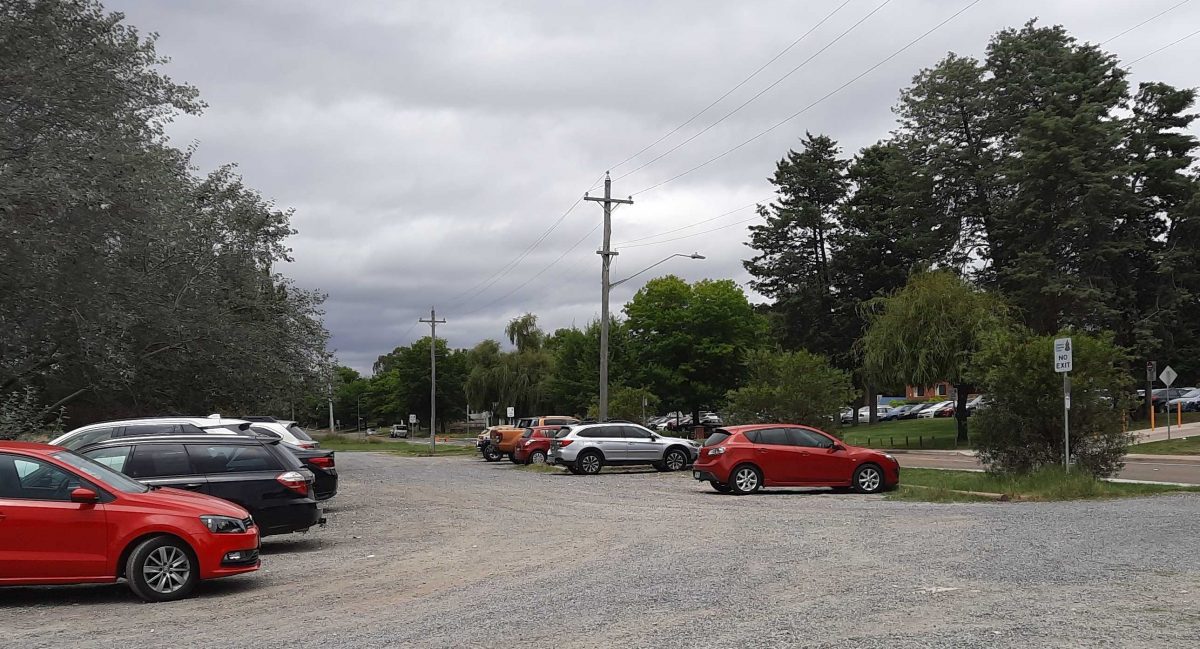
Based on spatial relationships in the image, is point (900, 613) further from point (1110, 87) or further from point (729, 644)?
point (1110, 87)

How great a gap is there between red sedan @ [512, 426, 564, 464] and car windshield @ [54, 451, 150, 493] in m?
27.8

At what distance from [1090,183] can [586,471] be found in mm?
32391

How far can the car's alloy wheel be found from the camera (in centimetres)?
3153

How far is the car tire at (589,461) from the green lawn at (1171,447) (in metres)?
18.8

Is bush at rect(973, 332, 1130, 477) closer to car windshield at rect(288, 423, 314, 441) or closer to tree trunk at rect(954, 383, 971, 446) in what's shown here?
car windshield at rect(288, 423, 314, 441)

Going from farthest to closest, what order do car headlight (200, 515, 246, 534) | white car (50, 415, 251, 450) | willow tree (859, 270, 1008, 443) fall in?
willow tree (859, 270, 1008, 443) < white car (50, 415, 251, 450) < car headlight (200, 515, 246, 534)

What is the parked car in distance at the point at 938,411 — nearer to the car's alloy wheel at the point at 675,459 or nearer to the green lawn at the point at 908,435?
the green lawn at the point at 908,435

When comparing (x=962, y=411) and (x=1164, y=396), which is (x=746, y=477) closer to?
(x=962, y=411)

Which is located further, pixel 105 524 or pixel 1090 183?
pixel 1090 183

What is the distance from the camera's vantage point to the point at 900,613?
8047mm

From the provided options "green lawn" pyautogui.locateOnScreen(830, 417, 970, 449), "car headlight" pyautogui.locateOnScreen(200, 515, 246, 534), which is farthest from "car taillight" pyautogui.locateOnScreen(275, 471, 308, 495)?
"green lawn" pyautogui.locateOnScreen(830, 417, 970, 449)

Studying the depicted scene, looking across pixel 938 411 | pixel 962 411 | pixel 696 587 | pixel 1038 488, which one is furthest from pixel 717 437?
pixel 938 411


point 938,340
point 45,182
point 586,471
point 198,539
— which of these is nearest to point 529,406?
point 938,340

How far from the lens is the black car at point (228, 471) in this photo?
1241cm
